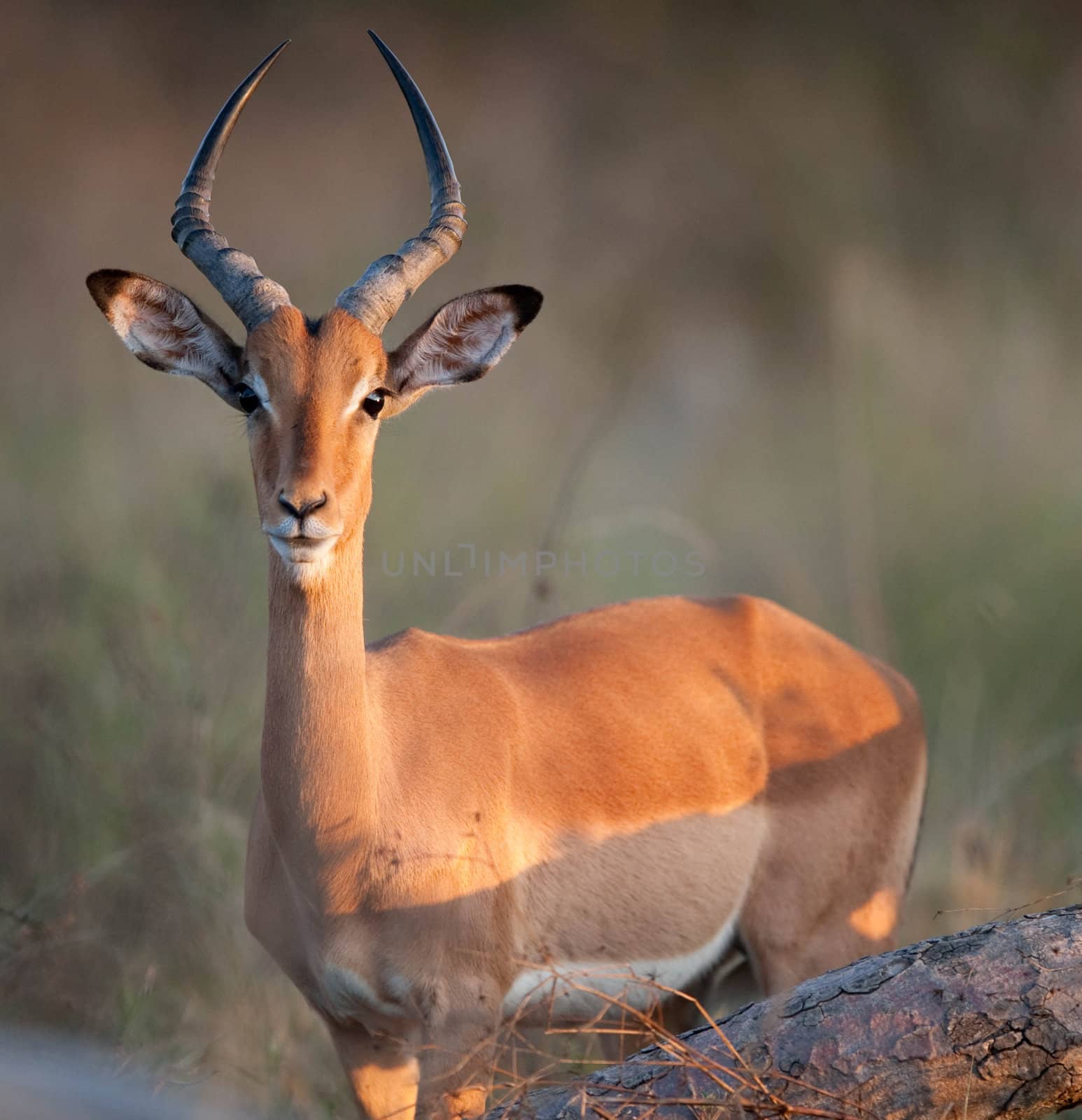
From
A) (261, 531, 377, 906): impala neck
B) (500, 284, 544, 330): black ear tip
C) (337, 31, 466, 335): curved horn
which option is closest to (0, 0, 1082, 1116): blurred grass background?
(261, 531, 377, 906): impala neck

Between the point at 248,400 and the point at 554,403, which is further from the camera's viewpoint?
the point at 554,403

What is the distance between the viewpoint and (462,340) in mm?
5320

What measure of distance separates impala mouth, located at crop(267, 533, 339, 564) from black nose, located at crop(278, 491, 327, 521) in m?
0.10

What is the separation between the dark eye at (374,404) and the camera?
15.9 ft

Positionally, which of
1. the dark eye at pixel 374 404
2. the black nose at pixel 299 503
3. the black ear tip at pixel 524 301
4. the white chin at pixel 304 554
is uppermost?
the black ear tip at pixel 524 301

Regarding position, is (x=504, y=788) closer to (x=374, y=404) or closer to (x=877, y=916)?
(x=374, y=404)

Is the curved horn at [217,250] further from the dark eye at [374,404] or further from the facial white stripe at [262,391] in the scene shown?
the dark eye at [374,404]

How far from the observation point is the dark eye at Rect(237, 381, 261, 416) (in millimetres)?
4770

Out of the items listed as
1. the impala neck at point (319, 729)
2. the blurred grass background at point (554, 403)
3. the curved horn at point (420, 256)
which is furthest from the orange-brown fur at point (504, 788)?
the blurred grass background at point (554, 403)

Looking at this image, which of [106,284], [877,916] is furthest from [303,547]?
[877,916]

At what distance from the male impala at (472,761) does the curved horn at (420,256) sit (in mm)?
15

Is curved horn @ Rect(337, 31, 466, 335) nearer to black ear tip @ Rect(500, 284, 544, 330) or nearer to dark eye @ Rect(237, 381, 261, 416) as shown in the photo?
black ear tip @ Rect(500, 284, 544, 330)

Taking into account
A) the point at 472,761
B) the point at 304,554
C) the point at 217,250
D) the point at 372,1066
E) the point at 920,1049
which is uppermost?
the point at 217,250

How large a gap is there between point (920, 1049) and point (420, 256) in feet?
9.76
